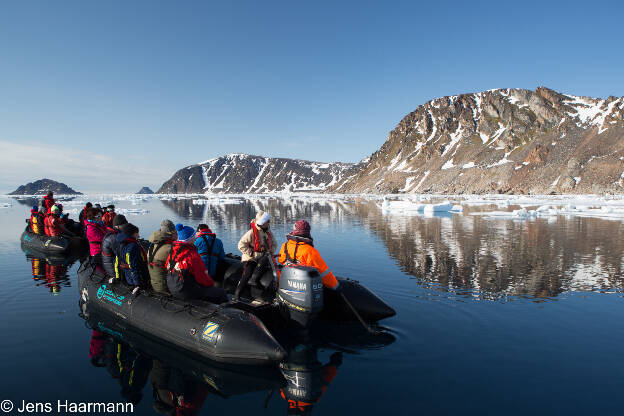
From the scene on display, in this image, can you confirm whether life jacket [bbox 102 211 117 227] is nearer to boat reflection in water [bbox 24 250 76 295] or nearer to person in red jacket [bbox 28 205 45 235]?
boat reflection in water [bbox 24 250 76 295]

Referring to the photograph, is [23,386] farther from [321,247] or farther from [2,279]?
[321,247]

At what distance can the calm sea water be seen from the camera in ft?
17.8

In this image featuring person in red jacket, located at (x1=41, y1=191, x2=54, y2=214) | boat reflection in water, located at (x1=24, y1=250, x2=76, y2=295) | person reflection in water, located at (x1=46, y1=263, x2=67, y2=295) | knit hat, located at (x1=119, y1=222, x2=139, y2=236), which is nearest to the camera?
knit hat, located at (x1=119, y1=222, x2=139, y2=236)

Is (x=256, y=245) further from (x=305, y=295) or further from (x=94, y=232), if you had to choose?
(x=94, y=232)

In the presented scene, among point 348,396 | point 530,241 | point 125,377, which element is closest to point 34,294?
point 125,377

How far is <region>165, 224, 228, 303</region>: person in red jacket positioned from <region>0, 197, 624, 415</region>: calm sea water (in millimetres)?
1413

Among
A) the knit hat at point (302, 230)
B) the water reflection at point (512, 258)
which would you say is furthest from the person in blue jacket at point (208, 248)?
the water reflection at point (512, 258)

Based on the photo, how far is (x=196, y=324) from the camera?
22.5 feet

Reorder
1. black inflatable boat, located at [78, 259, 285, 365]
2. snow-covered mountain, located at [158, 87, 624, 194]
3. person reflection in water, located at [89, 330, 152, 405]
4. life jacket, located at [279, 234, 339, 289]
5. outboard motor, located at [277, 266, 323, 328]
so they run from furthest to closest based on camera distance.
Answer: snow-covered mountain, located at [158, 87, 624, 194] < life jacket, located at [279, 234, 339, 289] < outboard motor, located at [277, 266, 323, 328] < black inflatable boat, located at [78, 259, 285, 365] < person reflection in water, located at [89, 330, 152, 405]

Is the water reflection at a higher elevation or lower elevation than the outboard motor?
lower

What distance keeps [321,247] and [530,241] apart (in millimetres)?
11663

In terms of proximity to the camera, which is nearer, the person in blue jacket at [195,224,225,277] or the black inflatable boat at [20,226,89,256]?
the person in blue jacket at [195,224,225,277]

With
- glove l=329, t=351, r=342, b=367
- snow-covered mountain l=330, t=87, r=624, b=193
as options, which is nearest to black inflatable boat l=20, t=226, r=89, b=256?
glove l=329, t=351, r=342, b=367

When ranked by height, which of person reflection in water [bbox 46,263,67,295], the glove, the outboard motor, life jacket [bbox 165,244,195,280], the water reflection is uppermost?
life jacket [bbox 165,244,195,280]
